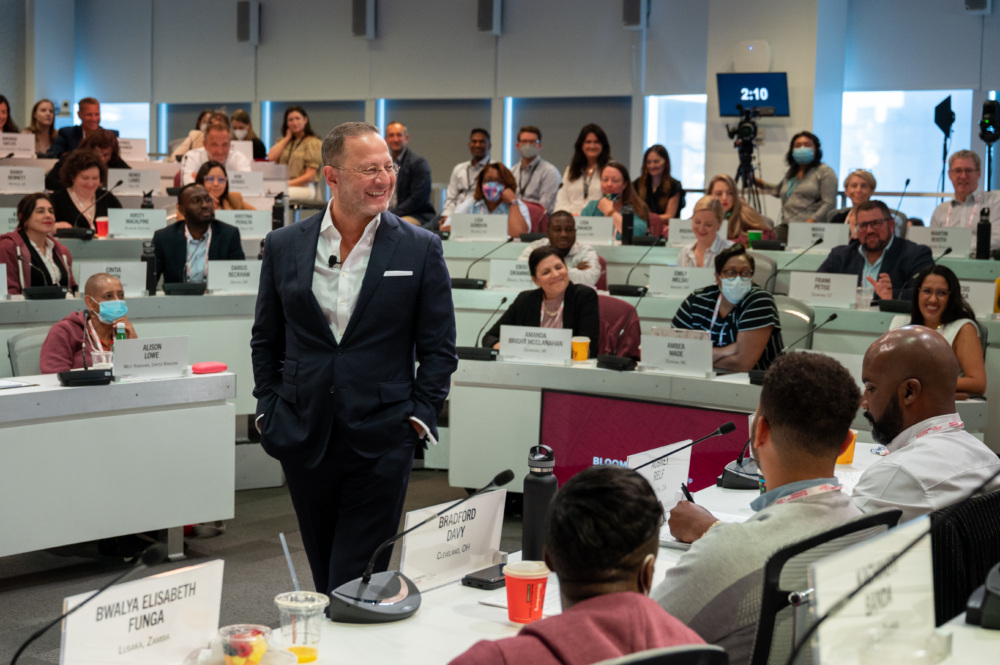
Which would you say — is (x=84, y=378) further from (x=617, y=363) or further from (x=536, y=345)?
(x=617, y=363)

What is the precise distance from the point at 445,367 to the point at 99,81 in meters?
13.1

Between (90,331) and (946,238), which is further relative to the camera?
(946,238)

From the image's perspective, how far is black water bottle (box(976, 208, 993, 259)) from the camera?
Result: 5.77 meters

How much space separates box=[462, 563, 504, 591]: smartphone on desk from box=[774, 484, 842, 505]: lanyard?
57cm

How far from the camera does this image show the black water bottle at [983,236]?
5770 mm

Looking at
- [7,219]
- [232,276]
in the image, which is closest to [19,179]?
[7,219]

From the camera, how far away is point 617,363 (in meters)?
4.18

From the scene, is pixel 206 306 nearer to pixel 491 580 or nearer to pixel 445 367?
pixel 445 367

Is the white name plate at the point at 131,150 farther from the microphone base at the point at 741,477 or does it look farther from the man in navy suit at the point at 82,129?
the microphone base at the point at 741,477

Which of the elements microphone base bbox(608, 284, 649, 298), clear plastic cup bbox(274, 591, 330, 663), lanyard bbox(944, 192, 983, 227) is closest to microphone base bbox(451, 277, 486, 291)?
microphone base bbox(608, 284, 649, 298)

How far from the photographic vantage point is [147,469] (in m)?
3.76

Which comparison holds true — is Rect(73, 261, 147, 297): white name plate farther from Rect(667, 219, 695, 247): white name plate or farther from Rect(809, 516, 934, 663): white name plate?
Rect(809, 516, 934, 663): white name plate

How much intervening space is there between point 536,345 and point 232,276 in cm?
174

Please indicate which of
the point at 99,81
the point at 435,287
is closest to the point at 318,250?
the point at 435,287
